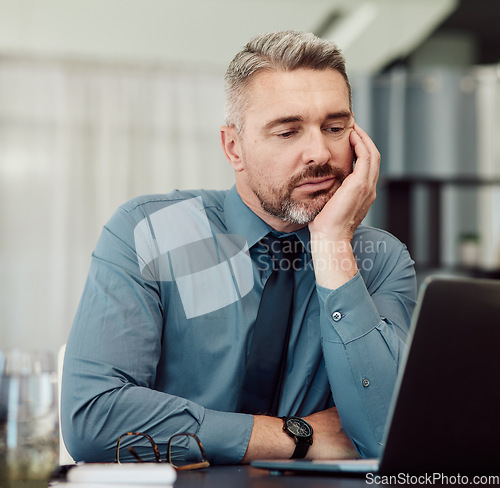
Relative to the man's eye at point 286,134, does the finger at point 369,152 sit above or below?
below

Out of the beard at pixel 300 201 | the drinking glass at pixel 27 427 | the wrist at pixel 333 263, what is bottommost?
the drinking glass at pixel 27 427

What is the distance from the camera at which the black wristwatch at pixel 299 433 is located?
3.54 ft

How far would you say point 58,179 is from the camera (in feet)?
13.5

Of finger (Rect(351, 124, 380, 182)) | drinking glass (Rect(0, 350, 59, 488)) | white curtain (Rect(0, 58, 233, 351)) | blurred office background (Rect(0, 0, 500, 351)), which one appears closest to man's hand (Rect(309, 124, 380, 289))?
finger (Rect(351, 124, 380, 182))

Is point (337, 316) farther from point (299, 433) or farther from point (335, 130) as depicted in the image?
point (335, 130)

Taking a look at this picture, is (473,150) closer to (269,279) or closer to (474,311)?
(269,279)

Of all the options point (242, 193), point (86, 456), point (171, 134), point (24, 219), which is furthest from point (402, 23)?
point (86, 456)

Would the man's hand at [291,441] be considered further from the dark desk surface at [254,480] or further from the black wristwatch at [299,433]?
the dark desk surface at [254,480]

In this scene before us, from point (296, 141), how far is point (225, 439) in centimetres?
64

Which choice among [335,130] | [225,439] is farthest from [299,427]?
[335,130]

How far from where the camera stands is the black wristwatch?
108 cm

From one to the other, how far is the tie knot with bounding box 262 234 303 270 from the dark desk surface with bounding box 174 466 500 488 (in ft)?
1.92

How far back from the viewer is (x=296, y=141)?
138 cm

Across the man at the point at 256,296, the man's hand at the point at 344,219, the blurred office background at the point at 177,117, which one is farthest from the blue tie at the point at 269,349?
the blurred office background at the point at 177,117
